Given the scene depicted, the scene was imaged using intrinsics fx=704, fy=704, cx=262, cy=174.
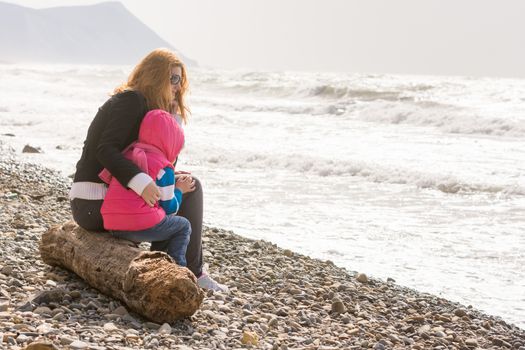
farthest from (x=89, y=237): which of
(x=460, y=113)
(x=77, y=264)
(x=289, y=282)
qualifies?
(x=460, y=113)

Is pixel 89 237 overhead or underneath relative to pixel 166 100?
underneath

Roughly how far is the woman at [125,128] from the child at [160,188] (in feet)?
0.31

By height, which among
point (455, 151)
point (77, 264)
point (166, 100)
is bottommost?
point (455, 151)

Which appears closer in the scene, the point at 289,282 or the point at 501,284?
the point at 289,282

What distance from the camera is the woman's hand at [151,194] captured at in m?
4.88

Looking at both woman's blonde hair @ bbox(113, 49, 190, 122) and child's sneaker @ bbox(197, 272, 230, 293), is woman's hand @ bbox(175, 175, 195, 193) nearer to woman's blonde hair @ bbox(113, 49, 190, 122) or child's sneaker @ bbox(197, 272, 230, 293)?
woman's blonde hair @ bbox(113, 49, 190, 122)

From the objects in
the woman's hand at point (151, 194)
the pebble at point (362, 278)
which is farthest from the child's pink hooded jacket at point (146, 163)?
the pebble at point (362, 278)

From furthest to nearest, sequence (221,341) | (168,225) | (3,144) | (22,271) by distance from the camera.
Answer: (3,144) → (22,271) → (168,225) → (221,341)

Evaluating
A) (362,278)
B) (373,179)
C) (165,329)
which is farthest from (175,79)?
(373,179)

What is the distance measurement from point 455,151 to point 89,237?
15.3 meters

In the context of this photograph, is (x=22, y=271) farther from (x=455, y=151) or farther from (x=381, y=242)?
(x=455, y=151)

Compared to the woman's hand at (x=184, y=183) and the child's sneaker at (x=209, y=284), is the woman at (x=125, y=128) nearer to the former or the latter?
the woman's hand at (x=184, y=183)

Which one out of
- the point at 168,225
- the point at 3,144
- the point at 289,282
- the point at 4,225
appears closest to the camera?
the point at 168,225

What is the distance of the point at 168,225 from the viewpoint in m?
5.21
